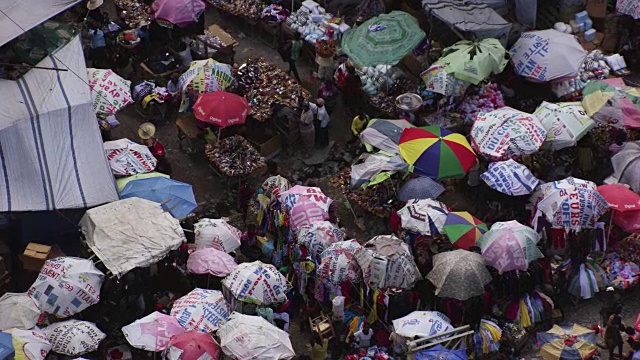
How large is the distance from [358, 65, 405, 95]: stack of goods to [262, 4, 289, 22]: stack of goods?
2.79 meters

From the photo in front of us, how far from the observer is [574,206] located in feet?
69.0

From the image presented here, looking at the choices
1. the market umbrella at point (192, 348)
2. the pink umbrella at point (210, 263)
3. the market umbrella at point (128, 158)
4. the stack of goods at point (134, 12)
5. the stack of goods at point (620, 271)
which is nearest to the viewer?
the market umbrella at point (192, 348)

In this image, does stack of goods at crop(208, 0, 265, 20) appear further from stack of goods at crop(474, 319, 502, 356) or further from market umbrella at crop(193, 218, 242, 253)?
stack of goods at crop(474, 319, 502, 356)

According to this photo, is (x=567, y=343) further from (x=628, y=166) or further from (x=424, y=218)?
(x=628, y=166)

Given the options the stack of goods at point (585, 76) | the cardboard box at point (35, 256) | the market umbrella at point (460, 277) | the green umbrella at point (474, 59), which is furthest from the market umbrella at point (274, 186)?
the stack of goods at point (585, 76)

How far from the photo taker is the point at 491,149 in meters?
22.5

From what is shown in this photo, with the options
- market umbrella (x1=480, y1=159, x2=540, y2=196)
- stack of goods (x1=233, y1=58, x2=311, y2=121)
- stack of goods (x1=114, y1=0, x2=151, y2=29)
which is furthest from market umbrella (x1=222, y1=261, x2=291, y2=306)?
stack of goods (x1=114, y1=0, x2=151, y2=29)

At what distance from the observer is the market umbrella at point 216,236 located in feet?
68.8

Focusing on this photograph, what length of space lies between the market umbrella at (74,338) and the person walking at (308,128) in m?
6.88

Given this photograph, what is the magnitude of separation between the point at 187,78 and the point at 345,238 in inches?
209

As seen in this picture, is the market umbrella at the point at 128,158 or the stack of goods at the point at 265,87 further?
the stack of goods at the point at 265,87

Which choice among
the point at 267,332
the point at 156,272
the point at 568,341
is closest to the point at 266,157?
the point at 156,272

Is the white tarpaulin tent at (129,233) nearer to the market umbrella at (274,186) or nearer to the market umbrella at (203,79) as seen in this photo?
the market umbrella at (274,186)

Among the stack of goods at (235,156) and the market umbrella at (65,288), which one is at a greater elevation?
the market umbrella at (65,288)
